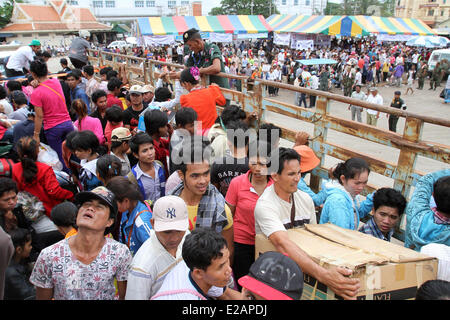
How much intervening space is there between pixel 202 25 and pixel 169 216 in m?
29.9

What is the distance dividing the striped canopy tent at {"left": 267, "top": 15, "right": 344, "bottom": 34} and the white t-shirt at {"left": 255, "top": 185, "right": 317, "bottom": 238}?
90.7 ft

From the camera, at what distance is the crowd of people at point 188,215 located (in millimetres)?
1824

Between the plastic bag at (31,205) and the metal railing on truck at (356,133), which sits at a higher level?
the metal railing on truck at (356,133)

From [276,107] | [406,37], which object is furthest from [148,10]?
[276,107]

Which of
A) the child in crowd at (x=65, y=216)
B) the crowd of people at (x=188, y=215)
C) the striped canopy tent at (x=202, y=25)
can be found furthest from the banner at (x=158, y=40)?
the child in crowd at (x=65, y=216)

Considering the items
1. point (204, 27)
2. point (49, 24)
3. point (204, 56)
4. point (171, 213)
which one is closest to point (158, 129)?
point (204, 56)

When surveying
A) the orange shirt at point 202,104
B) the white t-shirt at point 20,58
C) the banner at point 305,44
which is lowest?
the orange shirt at point 202,104

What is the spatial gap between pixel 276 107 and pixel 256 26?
29768mm

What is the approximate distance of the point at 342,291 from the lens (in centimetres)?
180

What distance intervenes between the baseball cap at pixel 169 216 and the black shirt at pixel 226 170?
114cm

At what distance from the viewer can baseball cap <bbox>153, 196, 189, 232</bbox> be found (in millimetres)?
2070

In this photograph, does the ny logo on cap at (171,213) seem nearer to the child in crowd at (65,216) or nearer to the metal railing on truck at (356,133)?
the child in crowd at (65,216)
